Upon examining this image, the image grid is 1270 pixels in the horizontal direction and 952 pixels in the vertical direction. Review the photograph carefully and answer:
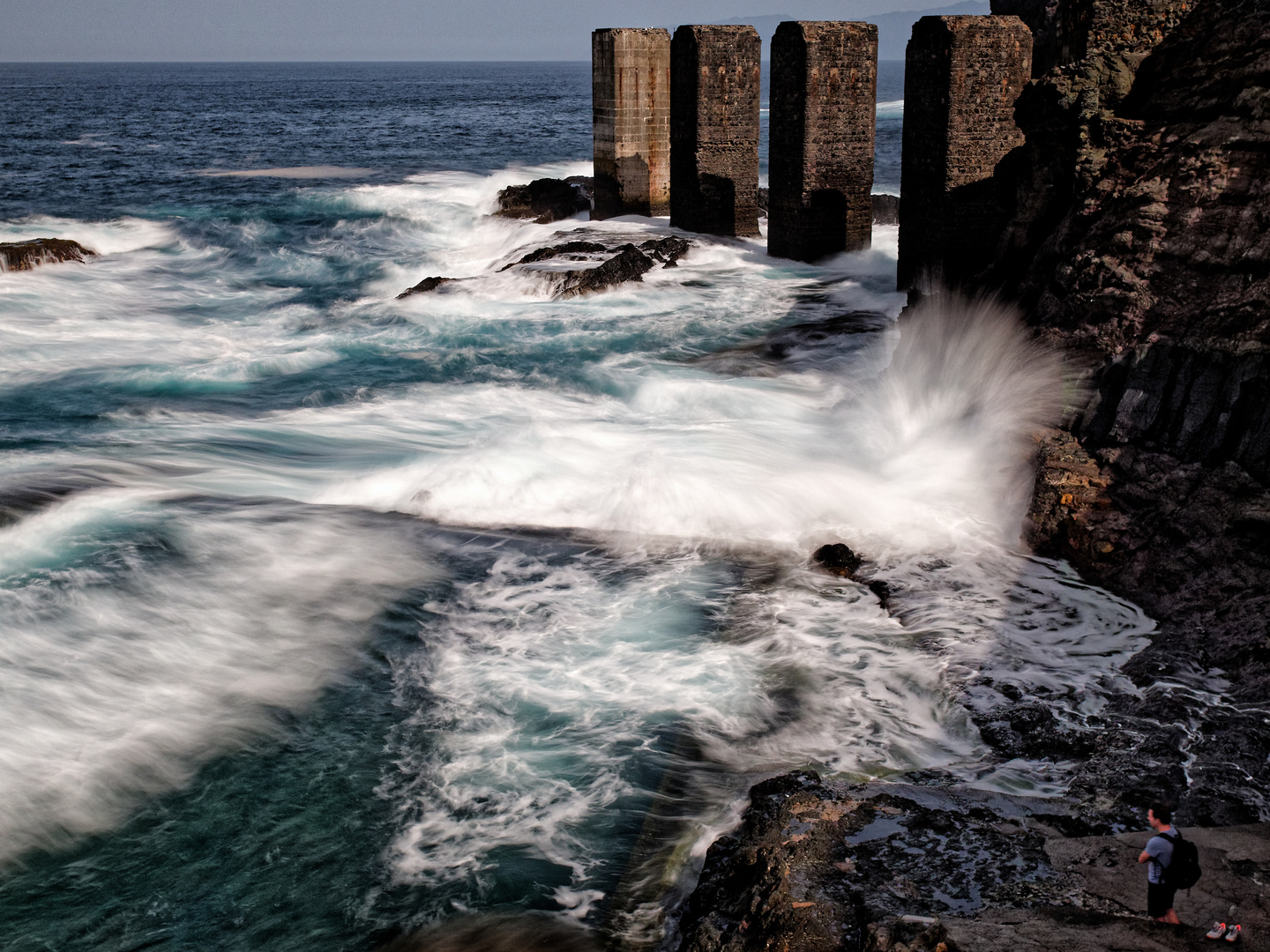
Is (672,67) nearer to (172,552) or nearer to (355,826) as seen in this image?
(172,552)

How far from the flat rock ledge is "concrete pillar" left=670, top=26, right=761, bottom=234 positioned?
549 inches

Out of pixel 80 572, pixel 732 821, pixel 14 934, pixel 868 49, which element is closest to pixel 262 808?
pixel 14 934

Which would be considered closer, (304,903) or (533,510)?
(304,903)

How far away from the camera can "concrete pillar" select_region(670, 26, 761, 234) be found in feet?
54.0

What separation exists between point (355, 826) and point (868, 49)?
13.0 metres

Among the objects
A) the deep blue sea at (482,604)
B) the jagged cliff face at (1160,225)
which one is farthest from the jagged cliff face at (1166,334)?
the deep blue sea at (482,604)

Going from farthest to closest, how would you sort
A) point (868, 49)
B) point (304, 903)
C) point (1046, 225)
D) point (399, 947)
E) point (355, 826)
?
1. point (868, 49)
2. point (1046, 225)
3. point (355, 826)
4. point (304, 903)
5. point (399, 947)

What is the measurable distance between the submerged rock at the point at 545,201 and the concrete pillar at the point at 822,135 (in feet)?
19.3

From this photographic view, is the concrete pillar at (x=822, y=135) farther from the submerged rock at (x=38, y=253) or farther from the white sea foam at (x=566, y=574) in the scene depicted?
the submerged rock at (x=38, y=253)

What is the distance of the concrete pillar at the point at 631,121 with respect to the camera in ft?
60.0

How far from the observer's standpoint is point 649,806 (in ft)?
15.4

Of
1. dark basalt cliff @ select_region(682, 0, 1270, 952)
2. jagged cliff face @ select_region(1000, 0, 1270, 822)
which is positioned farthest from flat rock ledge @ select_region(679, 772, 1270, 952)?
jagged cliff face @ select_region(1000, 0, 1270, 822)

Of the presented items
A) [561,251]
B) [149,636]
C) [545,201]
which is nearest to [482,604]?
[149,636]

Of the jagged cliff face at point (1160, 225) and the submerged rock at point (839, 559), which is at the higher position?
the jagged cliff face at point (1160, 225)
